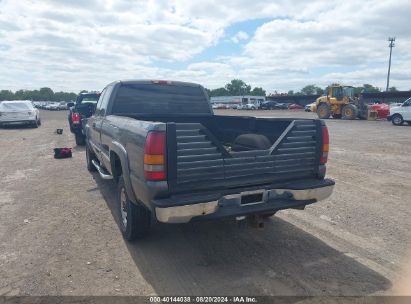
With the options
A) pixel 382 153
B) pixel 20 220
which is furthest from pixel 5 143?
pixel 382 153

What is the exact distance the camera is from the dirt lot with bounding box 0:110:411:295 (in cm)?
344

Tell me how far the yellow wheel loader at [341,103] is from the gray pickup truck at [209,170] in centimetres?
2541

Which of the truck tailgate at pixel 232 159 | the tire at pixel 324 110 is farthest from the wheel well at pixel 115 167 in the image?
the tire at pixel 324 110

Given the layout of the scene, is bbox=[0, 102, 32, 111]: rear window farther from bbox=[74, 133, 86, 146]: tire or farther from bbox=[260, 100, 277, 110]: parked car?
bbox=[260, 100, 277, 110]: parked car

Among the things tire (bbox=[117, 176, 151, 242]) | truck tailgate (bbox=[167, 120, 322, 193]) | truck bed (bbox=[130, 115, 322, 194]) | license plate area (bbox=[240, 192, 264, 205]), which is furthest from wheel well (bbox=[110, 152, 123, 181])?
license plate area (bbox=[240, 192, 264, 205])

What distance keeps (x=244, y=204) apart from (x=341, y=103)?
27.4 metres

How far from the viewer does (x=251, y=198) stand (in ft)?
12.1

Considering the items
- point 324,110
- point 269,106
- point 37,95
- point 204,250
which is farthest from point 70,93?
point 204,250

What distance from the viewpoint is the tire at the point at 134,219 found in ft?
13.8

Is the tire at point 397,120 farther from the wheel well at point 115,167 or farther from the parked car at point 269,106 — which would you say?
the parked car at point 269,106

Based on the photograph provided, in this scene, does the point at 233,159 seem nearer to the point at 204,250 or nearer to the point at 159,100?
the point at 204,250

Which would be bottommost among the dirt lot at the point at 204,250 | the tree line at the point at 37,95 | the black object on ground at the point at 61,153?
the dirt lot at the point at 204,250

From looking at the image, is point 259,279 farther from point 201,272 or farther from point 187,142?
point 187,142

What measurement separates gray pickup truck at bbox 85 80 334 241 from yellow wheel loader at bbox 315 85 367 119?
25410 mm
